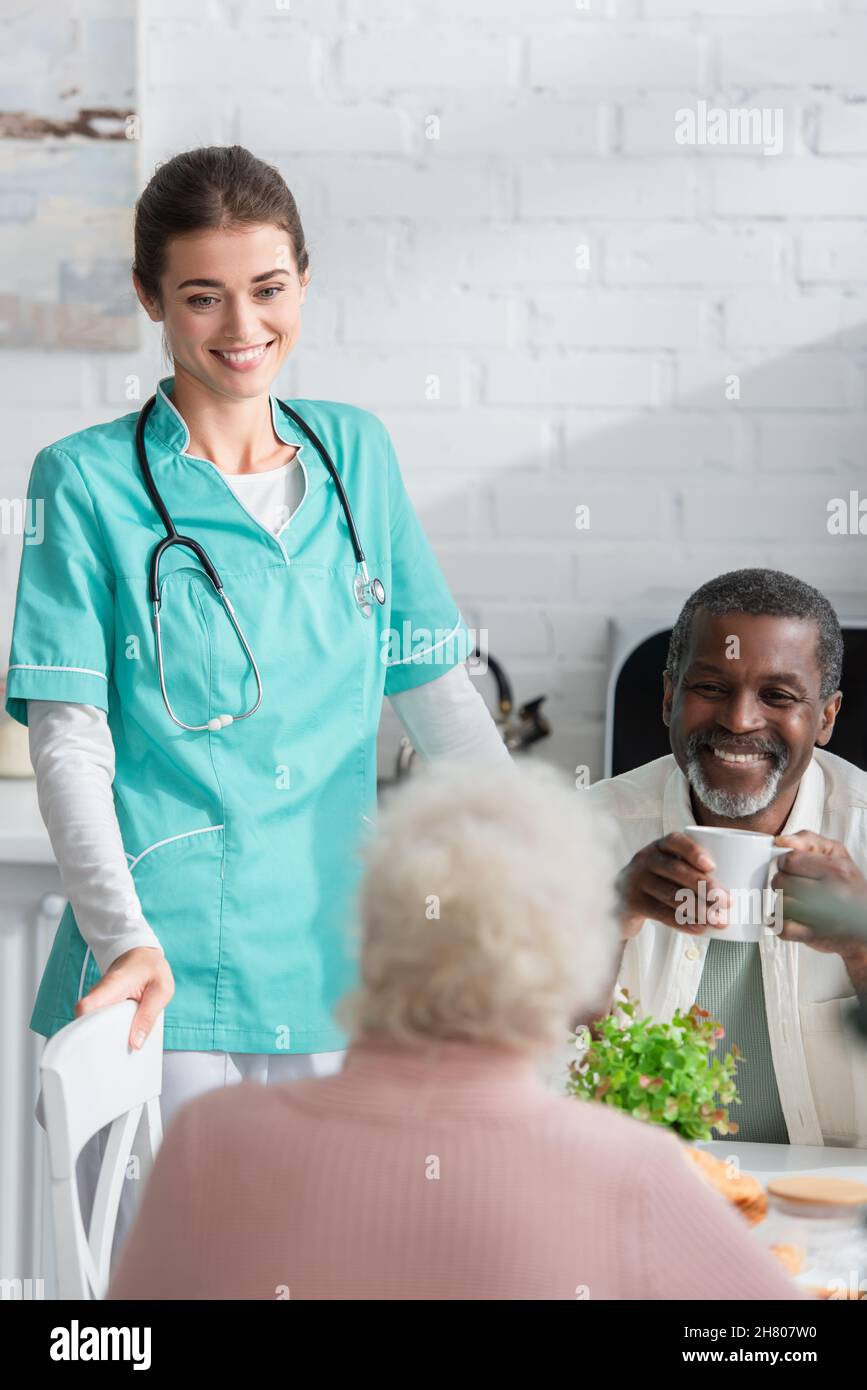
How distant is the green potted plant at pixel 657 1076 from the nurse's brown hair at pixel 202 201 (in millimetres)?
809

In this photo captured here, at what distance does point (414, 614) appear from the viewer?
1.60 m

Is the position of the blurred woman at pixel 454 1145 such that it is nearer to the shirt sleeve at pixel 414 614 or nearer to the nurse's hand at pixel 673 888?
the nurse's hand at pixel 673 888

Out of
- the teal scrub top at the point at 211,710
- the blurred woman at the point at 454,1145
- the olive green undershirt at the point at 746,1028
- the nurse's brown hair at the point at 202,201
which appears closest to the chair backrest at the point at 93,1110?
the teal scrub top at the point at 211,710

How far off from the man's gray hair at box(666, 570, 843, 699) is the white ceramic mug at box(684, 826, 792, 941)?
45 cm

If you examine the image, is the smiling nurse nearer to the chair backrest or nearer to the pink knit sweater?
the chair backrest

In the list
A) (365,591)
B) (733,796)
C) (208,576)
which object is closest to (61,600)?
(208,576)

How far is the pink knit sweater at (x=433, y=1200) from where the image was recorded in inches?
30.4

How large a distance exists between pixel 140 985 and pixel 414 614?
0.52 metres

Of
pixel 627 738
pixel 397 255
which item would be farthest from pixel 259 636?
pixel 397 255

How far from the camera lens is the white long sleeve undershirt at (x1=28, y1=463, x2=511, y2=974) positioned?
4.25 feet

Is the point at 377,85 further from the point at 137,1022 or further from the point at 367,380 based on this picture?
the point at 137,1022

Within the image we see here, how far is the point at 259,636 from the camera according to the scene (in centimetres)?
147

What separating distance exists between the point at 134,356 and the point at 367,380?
1.19 ft

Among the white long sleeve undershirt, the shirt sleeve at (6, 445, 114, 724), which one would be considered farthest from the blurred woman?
the shirt sleeve at (6, 445, 114, 724)
